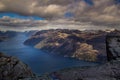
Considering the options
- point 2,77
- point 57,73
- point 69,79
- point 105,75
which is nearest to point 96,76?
point 105,75

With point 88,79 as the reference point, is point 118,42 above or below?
above

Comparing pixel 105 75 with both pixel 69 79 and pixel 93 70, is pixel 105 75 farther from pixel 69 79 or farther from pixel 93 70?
pixel 69 79

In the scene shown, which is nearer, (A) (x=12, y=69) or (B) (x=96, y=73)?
(B) (x=96, y=73)

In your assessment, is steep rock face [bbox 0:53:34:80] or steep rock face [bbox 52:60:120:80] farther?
steep rock face [bbox 0:53:34:80]

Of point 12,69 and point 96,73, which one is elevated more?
point 12,69

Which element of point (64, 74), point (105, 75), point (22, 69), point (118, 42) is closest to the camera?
point (105, 75)

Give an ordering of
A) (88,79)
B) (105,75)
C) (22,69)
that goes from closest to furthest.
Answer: (88,79) → (105,75) → (22,69)

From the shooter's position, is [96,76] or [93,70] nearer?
[96,76]

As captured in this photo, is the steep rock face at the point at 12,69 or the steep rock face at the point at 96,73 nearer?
the steep rock face at the point at 96,73
